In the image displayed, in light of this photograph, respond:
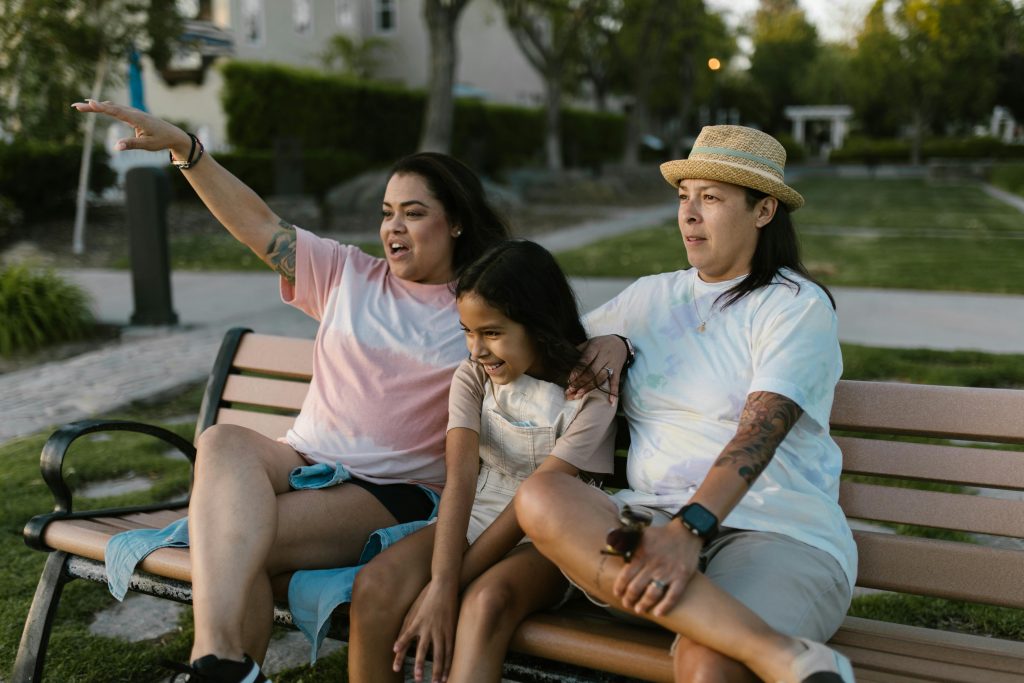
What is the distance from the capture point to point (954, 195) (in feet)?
95.0

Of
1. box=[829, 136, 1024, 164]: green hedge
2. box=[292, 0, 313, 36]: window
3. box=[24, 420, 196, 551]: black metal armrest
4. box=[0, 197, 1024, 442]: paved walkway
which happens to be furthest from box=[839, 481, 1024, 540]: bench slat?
box=[829, 136, 1024, 164]: green hedge

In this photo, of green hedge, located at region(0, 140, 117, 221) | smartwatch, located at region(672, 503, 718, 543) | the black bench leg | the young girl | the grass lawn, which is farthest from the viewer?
Result: green hedge, located at region(0, 140, 117, 221)

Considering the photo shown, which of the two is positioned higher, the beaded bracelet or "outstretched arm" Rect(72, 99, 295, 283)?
the beaded bracelet

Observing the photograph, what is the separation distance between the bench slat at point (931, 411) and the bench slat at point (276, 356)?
1.74 metres

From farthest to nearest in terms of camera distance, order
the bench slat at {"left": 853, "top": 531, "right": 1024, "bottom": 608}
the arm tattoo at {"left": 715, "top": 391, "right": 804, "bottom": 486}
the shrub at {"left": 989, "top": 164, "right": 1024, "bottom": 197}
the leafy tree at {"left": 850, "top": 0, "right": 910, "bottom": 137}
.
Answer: the leafy tree at {"left": 850, "top": 0, "right": 910, "bottom": 137} → the shrub at {"left": 989, "top": 164, "right": 1024, "bottom": 197} → the bench slat at {"left": 853, "top": 531, "right": 1024, "bottom": 608} → the arm tattoo at {"left": 715, "top": 391, "right": 804, "bottom": 486}

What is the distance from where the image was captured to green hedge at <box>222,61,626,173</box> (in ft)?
64.9

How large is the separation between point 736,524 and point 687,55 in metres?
38.2

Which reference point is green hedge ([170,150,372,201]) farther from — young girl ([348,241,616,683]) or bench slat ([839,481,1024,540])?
bench slat ([839,481,1024,540])

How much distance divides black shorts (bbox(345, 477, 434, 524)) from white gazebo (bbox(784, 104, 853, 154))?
6707cm

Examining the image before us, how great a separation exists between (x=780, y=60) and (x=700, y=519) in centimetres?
7548

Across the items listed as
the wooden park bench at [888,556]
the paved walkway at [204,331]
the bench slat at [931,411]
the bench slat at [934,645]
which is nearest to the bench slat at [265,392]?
the wooden park bench at [888,556]

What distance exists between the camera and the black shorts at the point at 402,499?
2.91 m

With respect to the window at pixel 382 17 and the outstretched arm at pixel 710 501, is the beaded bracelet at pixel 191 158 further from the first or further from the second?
the window at pixel 382 17

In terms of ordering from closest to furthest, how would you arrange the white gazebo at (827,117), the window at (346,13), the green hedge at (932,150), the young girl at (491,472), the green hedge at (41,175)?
the young girl at (491,472) → the green hedge at (41,175) → the window at (346,13) → the green hedge at (932,150) → the white gazebo at (827,117)
